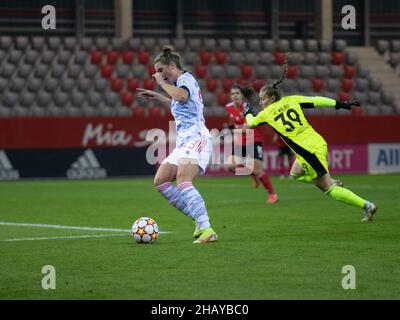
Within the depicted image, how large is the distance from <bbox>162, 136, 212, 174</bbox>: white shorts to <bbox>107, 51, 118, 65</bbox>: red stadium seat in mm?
22652

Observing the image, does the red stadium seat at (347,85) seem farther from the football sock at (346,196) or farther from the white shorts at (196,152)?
the white shorts at (196,152)

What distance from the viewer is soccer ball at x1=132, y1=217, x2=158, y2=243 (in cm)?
1233

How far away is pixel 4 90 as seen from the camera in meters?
32.5

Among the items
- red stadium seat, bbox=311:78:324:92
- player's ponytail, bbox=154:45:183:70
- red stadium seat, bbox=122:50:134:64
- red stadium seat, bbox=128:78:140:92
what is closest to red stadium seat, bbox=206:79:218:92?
red stadium seat, bbox=128:78:140:92

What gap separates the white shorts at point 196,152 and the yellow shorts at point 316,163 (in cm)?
280

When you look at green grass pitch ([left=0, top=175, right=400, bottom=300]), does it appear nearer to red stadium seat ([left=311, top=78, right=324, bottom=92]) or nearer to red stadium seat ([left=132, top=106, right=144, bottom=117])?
red stadium seat ([left=132, top=106, right=144, bottom=117])

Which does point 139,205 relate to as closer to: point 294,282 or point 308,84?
point 294,282

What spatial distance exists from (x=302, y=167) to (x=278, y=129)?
2.22ft

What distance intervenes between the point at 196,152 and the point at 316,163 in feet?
10.1

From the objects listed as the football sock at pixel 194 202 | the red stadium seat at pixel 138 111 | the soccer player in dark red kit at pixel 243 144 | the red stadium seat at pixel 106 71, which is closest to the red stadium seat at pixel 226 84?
the red stadium seat at pixel 138 111

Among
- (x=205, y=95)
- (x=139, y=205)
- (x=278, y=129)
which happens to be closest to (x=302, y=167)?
(x=278, y=129)

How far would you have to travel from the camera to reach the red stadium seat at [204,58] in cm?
3612

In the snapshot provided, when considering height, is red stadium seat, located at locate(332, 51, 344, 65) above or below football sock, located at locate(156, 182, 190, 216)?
above

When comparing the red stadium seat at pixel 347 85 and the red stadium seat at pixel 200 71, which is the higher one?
the red stadium seat at pixel 200 71
